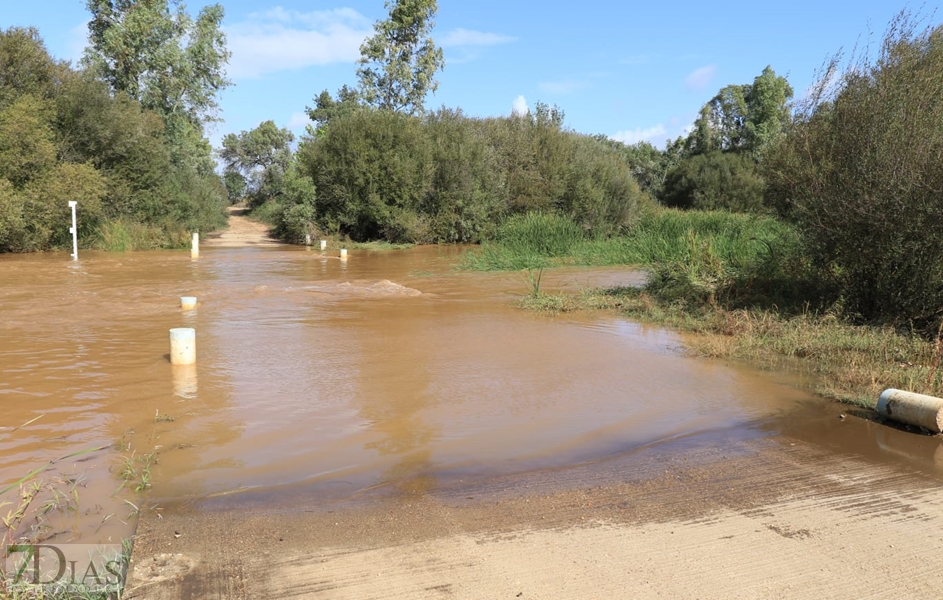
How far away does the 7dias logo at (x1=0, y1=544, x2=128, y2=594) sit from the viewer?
3.19 meters

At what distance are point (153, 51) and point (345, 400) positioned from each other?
34120mm

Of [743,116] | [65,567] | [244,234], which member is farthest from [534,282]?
[743,116]

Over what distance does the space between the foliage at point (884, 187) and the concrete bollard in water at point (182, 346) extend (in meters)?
9.06

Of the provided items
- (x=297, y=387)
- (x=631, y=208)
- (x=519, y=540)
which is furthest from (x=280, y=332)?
(x=631, y=208)

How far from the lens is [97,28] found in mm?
34656

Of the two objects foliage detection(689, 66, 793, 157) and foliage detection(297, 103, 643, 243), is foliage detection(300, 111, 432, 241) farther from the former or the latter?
foliage detection(689, 66, 793, 157)

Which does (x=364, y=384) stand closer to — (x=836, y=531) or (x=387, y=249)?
(x=836, y=531)

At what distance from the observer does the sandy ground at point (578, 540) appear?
3381 mm

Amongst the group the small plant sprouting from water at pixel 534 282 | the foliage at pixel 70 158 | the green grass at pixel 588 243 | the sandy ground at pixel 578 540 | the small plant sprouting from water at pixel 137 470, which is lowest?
the sandy ground at pixel 578 540

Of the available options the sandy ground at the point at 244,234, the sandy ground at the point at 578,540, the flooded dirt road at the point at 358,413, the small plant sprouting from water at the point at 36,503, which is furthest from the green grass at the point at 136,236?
the sandy ground at the point at 578,540

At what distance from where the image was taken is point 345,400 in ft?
23.0

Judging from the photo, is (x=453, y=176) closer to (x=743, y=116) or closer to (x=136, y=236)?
(x=136, y=236)

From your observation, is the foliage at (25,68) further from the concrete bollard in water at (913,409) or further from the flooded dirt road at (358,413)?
the concrete bollard in water at (913,409)

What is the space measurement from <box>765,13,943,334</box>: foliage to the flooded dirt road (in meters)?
2.93
